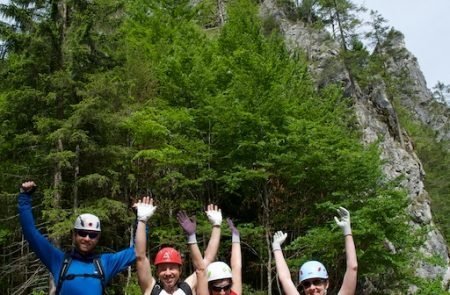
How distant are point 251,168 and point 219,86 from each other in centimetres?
366

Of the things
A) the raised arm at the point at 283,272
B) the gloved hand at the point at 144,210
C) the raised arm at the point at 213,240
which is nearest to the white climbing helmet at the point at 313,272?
the raised arm at the point at 283,272

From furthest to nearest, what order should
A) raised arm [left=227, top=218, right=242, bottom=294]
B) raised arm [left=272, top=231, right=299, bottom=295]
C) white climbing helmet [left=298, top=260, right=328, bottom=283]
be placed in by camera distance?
1. raised arm [left=227, top=218, right=242, bottom=294]
2. raised arm [left=272, top=231, right=299, bottom=295]
3. white climbing helmet [left=298, top=260, right=328, bottom=283]

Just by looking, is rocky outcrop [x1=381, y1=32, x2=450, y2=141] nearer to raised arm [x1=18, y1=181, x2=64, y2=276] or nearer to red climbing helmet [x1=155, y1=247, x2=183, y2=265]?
red climbing helmet [x1=155, y1=247, x2=183, y2=265]

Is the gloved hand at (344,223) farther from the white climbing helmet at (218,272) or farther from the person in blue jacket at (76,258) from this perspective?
the person in blue jacket at (76,258)

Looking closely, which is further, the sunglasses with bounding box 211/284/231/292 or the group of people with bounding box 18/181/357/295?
the sunglasses with bounding box 211/284/231/292

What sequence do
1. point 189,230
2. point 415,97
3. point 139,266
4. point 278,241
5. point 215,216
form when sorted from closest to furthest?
point 139,266 → point 189,230 → point 278,241 → point 215,216 → point 415,97

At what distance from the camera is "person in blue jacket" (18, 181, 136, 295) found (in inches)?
147

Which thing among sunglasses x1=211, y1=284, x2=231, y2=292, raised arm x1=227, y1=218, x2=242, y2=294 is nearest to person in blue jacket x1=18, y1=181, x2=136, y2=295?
sunglasses x1=211, y1=284, x2=231, y2=292

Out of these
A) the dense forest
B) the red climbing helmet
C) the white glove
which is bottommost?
the red climbing helmet

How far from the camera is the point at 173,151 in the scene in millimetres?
15984

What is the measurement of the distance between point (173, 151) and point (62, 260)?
39.9 ft

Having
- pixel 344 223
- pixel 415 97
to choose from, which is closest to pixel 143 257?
pixel 344 223

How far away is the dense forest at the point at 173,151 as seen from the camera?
15.6m

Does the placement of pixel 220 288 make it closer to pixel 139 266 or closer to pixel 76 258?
pixel 139 266
